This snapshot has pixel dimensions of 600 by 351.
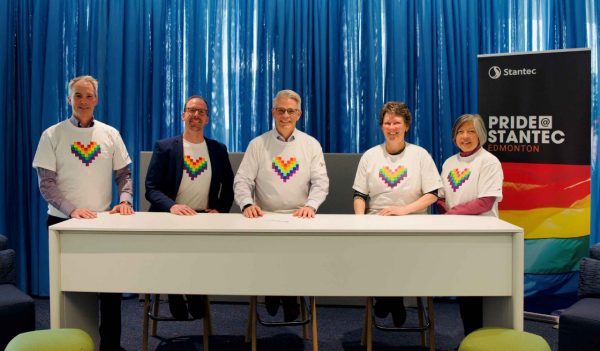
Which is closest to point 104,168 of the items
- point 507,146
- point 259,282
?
point 259,282

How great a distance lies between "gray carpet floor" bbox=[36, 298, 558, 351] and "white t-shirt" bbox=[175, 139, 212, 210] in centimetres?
83

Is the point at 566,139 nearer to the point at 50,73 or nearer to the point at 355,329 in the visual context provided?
the point at 355,329

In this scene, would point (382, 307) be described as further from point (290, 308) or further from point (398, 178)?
point (398, 178)

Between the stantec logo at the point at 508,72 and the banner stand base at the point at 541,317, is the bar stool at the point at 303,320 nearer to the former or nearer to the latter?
the banner stand base at the point at 541,317

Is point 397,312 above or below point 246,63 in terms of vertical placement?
below

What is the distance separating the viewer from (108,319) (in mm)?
3129

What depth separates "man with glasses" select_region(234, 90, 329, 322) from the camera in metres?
3.25

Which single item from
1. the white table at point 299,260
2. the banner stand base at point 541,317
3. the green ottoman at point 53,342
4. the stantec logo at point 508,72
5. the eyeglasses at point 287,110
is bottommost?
the banner stand base at point 541,317

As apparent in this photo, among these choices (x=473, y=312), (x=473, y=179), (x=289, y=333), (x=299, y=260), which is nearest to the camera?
(x=299, y=260)

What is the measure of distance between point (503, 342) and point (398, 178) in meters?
1.11

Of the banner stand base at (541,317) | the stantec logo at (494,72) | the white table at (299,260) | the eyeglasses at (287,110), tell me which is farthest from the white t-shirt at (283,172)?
the banner stand base at (541,317)

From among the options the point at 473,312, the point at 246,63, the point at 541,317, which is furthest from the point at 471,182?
the point at 246,63

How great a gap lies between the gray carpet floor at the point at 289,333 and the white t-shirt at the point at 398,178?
0.86m

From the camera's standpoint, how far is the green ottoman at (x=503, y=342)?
2336 mm
